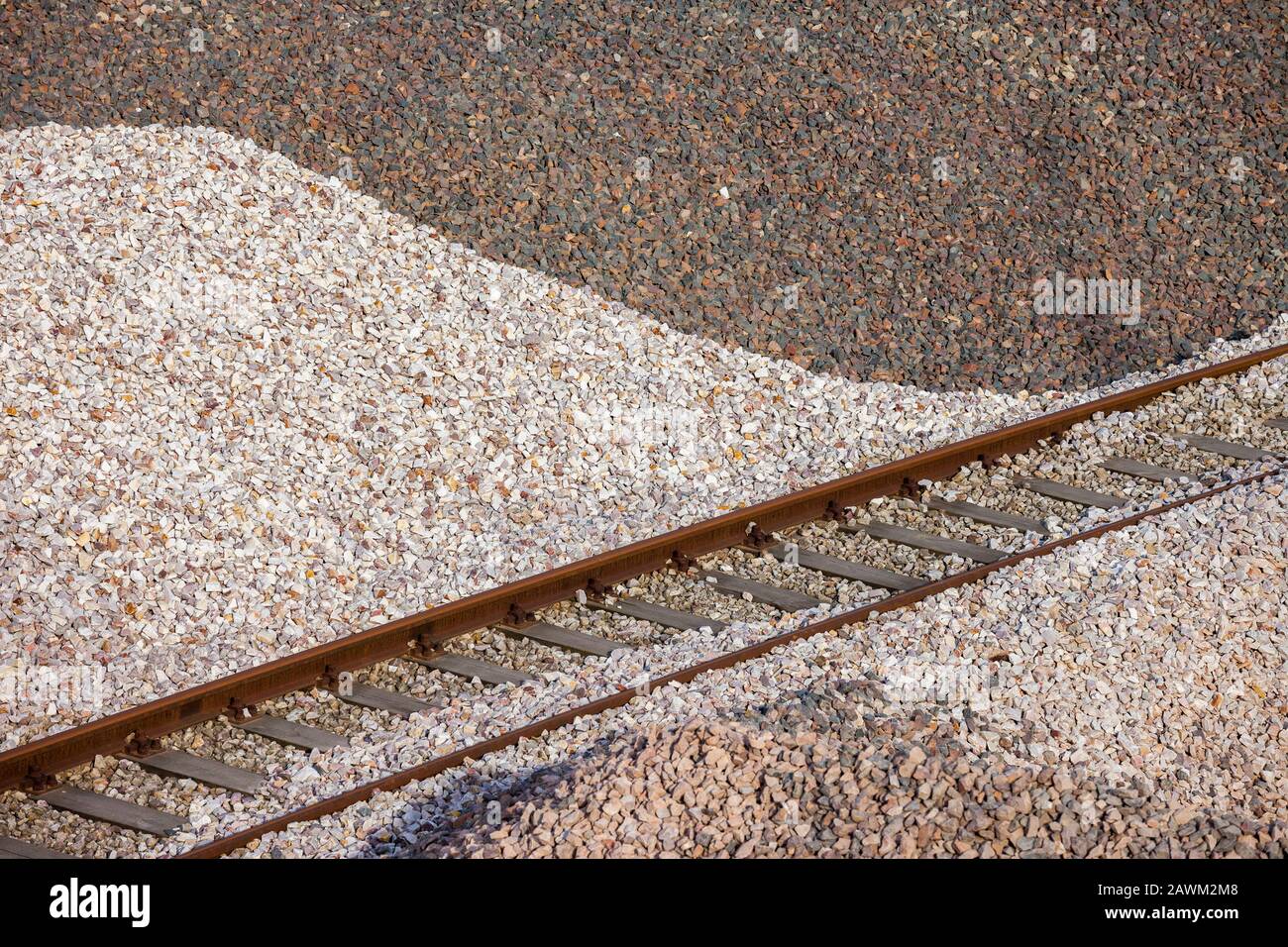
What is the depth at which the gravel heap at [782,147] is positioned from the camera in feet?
38.6

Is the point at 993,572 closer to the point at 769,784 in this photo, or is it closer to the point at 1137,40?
the point at 769,784

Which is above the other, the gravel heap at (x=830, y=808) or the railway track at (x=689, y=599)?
the railway track at (x=689, y=599)

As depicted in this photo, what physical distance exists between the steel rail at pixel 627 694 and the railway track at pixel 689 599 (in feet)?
0.04

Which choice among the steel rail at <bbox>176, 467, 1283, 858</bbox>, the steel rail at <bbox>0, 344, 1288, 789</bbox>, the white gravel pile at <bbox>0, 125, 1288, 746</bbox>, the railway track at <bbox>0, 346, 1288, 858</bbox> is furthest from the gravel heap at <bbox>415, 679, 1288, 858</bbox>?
the white gravel pile at <bbox>0, 125, 1288, 746</bbox>

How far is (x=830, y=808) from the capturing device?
582 centimetres

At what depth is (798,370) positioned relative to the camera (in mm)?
11164

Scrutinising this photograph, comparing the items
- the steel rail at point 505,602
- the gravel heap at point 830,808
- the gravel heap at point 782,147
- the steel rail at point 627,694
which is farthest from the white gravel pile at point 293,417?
the gravel heap at point 830,808

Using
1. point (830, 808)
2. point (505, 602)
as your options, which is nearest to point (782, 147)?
point (505, 602)

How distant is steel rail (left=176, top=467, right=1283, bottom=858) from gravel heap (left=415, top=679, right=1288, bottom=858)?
62 centimetres

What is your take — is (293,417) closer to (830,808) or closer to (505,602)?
(505,602)

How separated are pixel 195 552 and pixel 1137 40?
11326mm

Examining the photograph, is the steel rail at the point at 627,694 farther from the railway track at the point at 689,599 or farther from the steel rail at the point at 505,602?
the steel rail at the point at 505,602

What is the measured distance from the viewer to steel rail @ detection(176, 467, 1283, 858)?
6.64 meters

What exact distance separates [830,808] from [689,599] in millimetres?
3081
